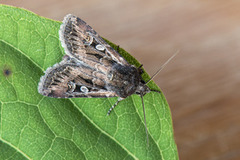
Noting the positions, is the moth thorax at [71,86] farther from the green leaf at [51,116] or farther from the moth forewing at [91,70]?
the green leaf at [51,116]

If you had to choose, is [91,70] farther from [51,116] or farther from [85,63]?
[51,116]

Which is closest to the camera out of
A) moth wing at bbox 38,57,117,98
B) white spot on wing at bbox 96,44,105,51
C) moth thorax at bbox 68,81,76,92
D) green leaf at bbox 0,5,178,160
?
green leaf at bbox 0,5,178,160

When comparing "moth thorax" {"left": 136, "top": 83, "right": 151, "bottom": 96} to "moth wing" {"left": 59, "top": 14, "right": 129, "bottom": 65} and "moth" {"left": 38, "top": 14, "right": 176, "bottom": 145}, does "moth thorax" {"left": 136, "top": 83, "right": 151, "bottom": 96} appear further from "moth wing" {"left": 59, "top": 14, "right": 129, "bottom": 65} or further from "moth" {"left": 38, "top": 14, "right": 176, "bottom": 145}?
"moth wing" {"left": 59, "top": 14, "right": 129, "bottom": 65}

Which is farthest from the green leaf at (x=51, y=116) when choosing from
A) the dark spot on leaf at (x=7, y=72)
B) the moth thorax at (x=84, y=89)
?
the moth thorax at (x=84, y=89)

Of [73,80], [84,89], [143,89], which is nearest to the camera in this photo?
[143,89]

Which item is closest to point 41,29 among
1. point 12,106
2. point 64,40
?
point 64,40

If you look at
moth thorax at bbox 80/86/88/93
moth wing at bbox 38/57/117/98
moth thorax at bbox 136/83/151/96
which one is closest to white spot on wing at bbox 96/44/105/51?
moth wing at bbox 38/57/117/98

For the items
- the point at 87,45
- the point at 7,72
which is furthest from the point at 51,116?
the point at 87,45
